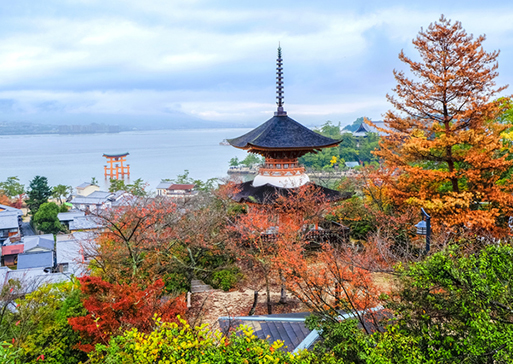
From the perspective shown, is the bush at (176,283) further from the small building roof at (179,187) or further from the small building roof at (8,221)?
the small building roof at (179,187)

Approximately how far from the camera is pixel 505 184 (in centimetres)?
1056

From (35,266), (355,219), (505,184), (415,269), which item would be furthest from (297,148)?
(35,266)

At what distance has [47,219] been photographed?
88.6 feet

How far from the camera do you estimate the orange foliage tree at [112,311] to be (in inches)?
253

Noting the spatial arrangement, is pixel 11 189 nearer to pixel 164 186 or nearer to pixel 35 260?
pixel 164 186

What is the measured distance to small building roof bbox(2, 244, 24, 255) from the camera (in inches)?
882

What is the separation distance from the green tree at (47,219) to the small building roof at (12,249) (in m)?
3.98

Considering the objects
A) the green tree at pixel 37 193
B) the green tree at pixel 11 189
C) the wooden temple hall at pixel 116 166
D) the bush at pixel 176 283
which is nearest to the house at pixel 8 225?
the green tree at pixel 37 193

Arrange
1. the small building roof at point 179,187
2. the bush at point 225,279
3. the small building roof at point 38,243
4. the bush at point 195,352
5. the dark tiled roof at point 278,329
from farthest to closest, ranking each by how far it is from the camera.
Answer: the small building roof at point 179,187 → the small building roof at point 38,243 → the bush at point 225,279 → the dark tiled roof at point 278,329 → the bush at point 195,352

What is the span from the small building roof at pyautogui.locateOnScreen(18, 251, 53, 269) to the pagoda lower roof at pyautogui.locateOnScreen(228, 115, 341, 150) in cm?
1484

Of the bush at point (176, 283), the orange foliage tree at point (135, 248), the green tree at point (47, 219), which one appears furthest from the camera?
the green tree at point (47, 219)

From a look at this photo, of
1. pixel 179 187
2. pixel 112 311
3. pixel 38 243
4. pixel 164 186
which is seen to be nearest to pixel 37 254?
pixel 38 243

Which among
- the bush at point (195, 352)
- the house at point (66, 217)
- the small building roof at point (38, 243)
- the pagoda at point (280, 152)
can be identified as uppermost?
the pagoda at point (280, 152)

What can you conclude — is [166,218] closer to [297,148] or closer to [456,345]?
[297,148]
